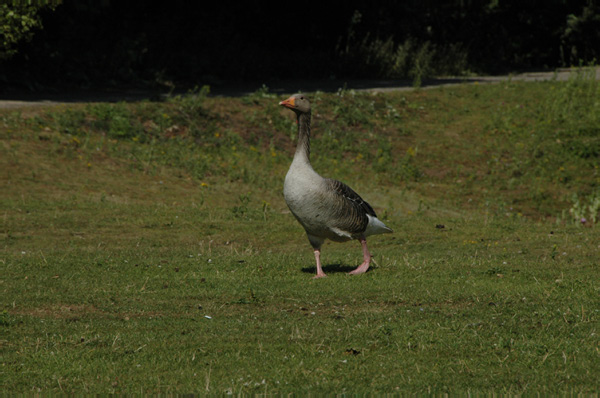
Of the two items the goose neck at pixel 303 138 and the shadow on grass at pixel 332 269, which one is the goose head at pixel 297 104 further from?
the shadow on grass at pixel 332 269

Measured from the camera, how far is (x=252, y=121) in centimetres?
2522

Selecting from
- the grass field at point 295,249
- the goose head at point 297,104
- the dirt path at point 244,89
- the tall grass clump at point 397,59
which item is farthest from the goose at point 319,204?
the tall grass clump at point 397,59

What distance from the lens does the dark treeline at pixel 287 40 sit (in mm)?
31094

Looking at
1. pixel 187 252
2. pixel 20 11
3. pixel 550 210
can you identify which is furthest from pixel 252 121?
pixel 187 252

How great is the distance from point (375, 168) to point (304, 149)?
41.4 ft

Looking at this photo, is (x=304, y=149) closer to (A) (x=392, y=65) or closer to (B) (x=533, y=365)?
(B) (x=533, y=365)

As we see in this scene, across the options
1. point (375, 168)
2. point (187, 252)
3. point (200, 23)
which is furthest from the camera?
point (200, 23)

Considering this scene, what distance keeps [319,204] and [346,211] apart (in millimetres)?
488

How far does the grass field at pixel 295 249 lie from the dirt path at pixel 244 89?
1.93 m

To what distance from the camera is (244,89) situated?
1213 inches

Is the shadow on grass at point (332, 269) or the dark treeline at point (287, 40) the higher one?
the dark treeline at point (287, 40)

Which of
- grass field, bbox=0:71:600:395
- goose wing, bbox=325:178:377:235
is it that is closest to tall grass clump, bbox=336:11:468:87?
grass field, bbox=0:71:600:395

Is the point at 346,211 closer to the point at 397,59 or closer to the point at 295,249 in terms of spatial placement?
the point at 295,249

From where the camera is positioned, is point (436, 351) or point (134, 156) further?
point (134, 156)
